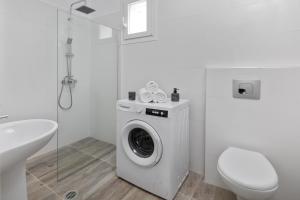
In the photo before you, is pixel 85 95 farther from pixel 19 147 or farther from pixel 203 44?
pixel 203 44

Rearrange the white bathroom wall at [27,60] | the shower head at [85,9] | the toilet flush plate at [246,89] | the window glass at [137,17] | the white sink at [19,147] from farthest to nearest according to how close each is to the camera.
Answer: the shower head at [85,9]
the window glass at [137,17]
the white bathroom wall at [27,60]
the toilet flush plate at [246,89]
the white sink at [19,147]

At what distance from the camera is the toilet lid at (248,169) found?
98 centimetres

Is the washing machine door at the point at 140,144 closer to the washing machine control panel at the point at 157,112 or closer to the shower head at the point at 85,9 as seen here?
the washing machine control panel at the point at 157,112

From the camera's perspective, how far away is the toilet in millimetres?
963

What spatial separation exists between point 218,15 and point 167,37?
1.95 ft

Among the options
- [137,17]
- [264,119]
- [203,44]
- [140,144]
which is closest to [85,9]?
[137,17]

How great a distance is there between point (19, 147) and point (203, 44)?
179cm

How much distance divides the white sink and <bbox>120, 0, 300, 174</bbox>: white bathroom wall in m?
→ 1.30

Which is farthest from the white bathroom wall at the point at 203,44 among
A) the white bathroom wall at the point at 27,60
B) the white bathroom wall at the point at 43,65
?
the white bathroom wall at the point at 27,60

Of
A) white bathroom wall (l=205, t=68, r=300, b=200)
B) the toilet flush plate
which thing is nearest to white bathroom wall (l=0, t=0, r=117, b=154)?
white bathroom wall (l=205, t=68, r=300, b=200)

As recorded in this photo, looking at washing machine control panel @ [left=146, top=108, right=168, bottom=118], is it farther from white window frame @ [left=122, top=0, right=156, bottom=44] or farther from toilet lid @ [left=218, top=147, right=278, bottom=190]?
white window frame @ [left=122, top=0, right=156, bottom=44]

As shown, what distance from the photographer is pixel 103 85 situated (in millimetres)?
2408

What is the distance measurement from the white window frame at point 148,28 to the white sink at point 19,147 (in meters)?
1.51

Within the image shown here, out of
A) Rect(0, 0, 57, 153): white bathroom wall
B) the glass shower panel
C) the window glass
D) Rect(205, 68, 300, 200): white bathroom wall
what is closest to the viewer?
Rect(205, 68, 300, 200): white bathroom wall
